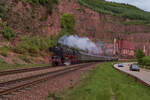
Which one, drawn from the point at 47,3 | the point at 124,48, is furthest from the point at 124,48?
the point at 47,3

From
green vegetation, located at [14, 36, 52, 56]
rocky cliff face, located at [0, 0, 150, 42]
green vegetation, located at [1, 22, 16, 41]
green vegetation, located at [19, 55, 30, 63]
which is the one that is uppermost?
rocky cliff face, located at [0, 0, 150, 42]

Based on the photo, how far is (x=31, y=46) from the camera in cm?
3928

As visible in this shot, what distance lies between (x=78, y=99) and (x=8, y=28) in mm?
28642

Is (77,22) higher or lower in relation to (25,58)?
higher

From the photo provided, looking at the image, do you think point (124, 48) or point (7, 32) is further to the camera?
point (124, 48)

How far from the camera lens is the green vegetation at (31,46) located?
36419mm

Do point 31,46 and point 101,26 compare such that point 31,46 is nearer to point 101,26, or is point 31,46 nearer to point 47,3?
point 47,3

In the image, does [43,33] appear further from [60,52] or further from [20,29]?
[60,52]

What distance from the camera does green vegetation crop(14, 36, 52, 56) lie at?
36.4m

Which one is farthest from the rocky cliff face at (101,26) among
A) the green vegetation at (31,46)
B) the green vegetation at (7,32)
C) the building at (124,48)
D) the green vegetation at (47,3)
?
the green vegetation at (7,32)

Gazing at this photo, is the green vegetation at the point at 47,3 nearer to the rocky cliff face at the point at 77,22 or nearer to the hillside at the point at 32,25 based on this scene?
the hillside at the point at 32,25

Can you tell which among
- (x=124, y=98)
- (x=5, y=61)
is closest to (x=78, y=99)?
(x=124, y=98)

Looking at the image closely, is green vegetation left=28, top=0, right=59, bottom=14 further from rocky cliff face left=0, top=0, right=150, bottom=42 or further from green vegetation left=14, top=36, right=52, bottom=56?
green vegetation left=14, top=36, right=52, bottom=56

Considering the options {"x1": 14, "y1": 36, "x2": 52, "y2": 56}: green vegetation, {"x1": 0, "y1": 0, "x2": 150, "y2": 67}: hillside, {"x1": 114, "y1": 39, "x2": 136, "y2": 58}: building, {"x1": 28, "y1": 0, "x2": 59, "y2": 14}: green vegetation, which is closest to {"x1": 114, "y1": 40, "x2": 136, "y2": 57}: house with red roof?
{"x1": 114, "y1": 39, "x2": 136, "y2": 58}: building
